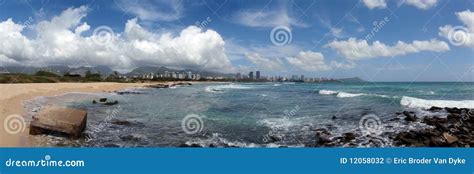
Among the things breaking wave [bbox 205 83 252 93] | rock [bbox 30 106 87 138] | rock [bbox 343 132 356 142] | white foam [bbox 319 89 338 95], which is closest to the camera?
rock [bbox 30 106 87 138]

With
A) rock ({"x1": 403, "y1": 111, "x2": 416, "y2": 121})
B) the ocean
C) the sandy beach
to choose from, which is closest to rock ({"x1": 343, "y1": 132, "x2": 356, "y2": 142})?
the ocean

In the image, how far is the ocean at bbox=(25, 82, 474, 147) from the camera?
29.2 feet

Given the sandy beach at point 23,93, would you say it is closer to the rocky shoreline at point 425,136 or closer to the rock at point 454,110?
the rocky shoreline at point 425,136

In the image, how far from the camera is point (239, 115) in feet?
34.3

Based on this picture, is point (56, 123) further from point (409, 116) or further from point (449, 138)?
point (409, 116)

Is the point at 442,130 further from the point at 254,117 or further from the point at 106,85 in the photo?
the point at 106,85

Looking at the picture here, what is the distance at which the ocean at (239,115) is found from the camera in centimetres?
889

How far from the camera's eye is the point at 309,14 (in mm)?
9062

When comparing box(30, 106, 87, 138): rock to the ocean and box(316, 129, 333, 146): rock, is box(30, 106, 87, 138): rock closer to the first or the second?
the ocean

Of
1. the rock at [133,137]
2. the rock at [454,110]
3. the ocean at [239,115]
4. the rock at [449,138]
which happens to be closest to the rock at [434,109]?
the ocean at [239,115]

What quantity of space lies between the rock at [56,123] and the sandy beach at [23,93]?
0.73 ft

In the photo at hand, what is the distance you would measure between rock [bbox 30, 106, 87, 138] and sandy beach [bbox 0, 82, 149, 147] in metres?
0.22

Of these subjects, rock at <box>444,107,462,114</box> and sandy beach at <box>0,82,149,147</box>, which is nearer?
sandy beach at <box>0,82,149,147</box>

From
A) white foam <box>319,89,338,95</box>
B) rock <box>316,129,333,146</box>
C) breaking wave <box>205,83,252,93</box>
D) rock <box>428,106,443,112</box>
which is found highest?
breaking wave <box>205,83,252,93</box>
